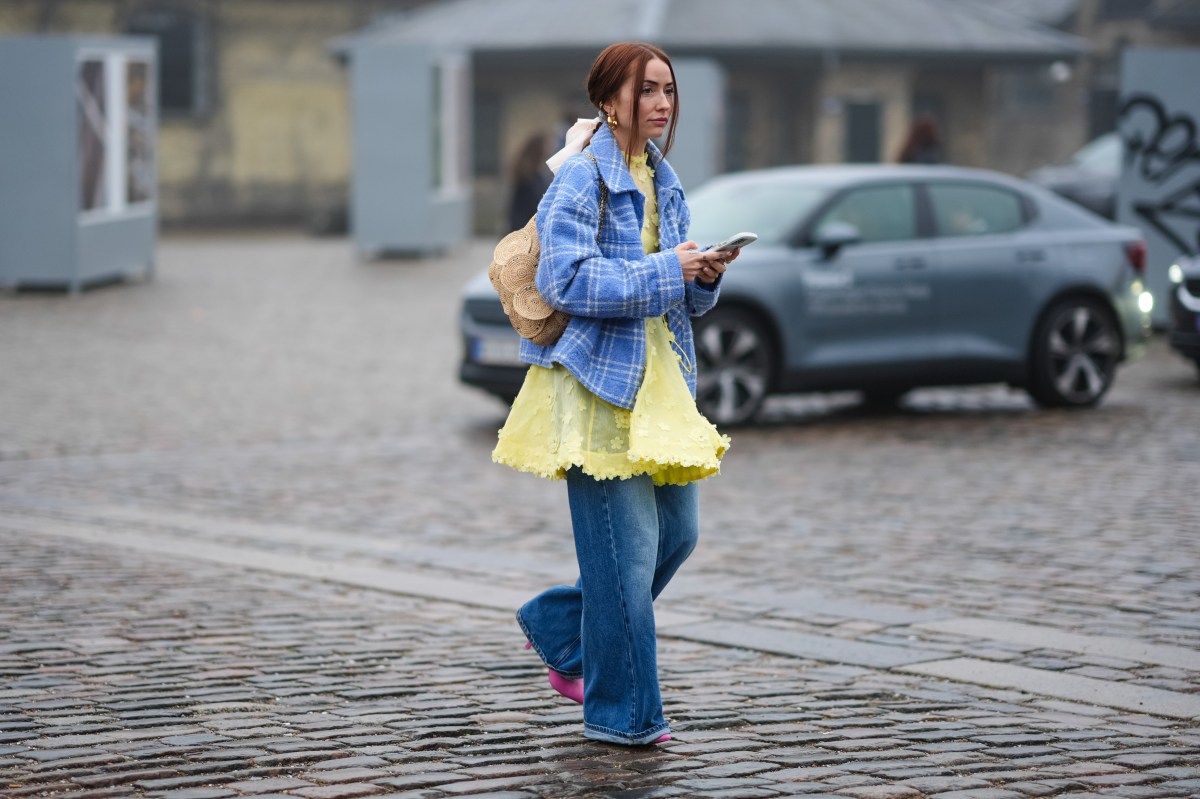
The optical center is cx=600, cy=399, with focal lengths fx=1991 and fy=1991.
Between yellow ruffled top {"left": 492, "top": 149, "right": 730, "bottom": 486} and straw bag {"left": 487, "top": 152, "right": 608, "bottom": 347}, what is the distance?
0.36ft

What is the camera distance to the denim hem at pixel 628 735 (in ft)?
16.3

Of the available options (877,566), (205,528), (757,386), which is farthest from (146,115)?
(877,566)

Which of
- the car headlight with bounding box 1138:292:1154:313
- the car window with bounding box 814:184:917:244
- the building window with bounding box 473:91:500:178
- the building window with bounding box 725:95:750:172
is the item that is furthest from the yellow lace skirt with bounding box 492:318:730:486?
the building window with bounding box 725:95:750:172

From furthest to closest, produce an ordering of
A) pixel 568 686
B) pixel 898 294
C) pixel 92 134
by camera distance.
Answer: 1. pixel 92 134
2. pixel 898 294
3. pixel 568 686

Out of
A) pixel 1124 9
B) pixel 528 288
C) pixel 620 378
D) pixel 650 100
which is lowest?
pixel 620 378

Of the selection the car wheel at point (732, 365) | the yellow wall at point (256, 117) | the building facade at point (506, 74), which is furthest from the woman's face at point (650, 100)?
the yellow wall at point (256, 117)

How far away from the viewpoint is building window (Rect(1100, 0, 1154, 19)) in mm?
51281

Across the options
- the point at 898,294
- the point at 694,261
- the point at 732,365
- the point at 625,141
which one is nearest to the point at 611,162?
the point at 625,141

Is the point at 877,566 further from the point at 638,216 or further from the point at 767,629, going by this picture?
the point at 638,216

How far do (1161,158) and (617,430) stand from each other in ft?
49.3

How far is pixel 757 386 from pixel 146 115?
14.1 metres

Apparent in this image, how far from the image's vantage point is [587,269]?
15.7 ft

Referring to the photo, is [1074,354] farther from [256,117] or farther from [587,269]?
[256,117]

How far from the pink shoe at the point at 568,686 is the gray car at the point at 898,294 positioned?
22.2ft
